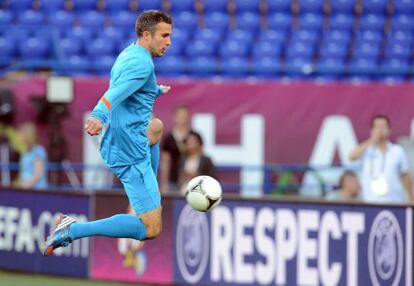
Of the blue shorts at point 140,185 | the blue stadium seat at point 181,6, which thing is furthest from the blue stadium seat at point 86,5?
the blue shorts at point 140,185

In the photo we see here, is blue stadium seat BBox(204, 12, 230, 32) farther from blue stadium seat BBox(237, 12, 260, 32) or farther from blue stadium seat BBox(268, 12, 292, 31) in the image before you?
blue stadium seat BBox(268, 12, 292, 31)

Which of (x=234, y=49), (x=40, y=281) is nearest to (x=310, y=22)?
(x=234, y=49)

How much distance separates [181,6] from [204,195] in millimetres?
10696

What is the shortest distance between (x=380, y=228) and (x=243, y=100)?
5229 mm

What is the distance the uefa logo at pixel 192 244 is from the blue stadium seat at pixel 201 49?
6370 mm

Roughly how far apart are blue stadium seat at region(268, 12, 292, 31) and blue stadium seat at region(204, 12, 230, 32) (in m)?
0.73

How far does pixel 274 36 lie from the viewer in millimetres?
17500

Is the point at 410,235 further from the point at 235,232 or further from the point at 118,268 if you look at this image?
the point at 118,268

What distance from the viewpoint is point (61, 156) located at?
14.9 m

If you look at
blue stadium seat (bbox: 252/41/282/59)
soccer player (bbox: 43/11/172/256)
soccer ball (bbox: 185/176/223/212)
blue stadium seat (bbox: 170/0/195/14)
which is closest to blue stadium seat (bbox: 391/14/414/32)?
blue stadium seat (bbox: 252/41/282/59)

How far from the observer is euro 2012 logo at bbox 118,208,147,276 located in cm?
1141

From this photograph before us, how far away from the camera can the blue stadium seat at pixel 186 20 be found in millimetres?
18125

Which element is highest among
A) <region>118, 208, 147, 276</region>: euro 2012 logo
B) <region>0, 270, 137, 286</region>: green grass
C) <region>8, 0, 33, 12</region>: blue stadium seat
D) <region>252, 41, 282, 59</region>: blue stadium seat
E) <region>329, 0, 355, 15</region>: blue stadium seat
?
<region>8, 0, 33, 12</region>: blue stadium seat

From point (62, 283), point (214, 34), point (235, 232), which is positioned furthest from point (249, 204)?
point (214, 34)
